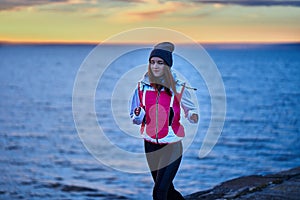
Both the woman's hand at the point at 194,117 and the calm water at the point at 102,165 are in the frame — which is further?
the calm water at the point at 102,165

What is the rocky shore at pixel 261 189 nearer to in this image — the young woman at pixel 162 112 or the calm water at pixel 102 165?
the young woman at pixel 162 112

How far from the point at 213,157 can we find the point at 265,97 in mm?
41947

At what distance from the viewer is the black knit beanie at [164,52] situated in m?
5.77

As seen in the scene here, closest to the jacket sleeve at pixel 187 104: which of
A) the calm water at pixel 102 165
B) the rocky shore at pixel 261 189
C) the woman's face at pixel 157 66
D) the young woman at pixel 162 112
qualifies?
the young woman at pixel 162 112

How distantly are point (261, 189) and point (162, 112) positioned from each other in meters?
2.31

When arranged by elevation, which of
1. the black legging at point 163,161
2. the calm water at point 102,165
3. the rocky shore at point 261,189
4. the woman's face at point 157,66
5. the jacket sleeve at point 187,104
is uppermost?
the woman's face at point 157,66

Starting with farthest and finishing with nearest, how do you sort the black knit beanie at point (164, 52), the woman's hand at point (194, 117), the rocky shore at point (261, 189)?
the rocky shore at point (261, 189), the black knit beanie at point (164, 52), the woman's hand at point (194, 117)

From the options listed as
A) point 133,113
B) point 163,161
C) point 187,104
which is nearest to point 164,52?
point 187,104

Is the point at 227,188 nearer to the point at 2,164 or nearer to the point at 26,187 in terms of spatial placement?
the point at 26,187

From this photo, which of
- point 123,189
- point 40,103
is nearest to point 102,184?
point 123,189

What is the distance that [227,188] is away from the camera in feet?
25.2

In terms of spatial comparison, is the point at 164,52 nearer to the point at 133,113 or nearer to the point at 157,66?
the point at 157,66

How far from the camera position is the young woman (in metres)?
5.70

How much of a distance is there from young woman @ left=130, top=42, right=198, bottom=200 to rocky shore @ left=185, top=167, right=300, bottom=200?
1456mm
